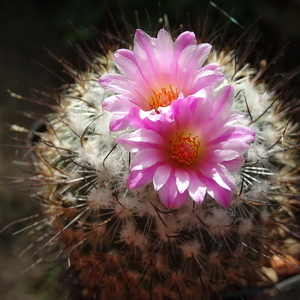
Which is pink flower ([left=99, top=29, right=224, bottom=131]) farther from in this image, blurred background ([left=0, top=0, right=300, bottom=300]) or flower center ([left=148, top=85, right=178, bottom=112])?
blurred background ([left=0, top=0, right=300, bottom=300])

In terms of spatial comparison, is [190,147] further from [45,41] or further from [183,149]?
[45,41]

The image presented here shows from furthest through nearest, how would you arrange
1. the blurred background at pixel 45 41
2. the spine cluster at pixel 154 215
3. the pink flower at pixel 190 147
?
the blurred background at pixel 45 41 < the spine cluster at pixel 154 215 < the pink flower at pixel 190 147

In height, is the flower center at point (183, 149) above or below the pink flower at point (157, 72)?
below

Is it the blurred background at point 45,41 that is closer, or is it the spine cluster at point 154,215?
the spine cluster at point 154,215

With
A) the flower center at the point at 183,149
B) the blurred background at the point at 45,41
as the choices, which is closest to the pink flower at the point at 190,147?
the flower center at the point at 183,149

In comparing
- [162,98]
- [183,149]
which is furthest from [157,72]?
[183,149]

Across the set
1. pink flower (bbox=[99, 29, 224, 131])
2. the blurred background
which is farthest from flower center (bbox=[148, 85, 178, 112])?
the blurred background

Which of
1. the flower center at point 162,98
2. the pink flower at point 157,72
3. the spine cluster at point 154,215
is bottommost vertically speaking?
the spine cluster at point 154,215

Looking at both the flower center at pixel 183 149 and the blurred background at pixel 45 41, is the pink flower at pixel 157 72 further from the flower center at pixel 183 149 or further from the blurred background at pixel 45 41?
the blurred background at pixel 45 41
